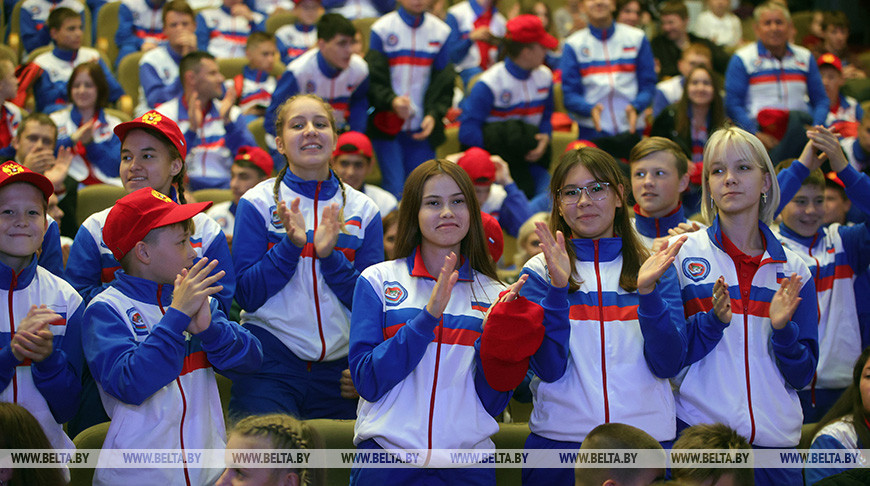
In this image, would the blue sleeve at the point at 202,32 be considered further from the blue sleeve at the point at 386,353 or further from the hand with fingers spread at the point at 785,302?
the hand with fingers spread at the point at 785,302

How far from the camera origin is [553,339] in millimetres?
2799

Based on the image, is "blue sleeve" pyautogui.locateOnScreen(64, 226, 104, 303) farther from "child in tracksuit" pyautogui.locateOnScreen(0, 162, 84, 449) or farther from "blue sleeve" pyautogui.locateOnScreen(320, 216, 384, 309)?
"blue sleeve" pyautogui.locateOnScreen(320, 216, 384, 309)

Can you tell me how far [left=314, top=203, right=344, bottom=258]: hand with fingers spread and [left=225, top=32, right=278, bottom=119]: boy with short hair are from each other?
4.08m

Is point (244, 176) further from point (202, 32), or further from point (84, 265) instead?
point (202, 32)

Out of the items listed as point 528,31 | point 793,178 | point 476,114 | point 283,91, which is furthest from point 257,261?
point 528,31

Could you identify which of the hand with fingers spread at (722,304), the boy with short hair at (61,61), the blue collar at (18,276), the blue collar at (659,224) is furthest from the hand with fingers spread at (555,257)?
the boy with short hair at (61,61)

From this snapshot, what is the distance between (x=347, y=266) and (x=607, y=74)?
152 inches

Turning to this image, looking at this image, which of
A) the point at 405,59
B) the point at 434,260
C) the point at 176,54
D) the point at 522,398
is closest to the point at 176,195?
the point at 434,260

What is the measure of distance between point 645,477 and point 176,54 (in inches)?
230

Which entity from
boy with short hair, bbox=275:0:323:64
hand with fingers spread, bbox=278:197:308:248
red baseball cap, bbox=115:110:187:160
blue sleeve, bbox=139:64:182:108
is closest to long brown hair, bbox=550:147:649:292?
hand with fingers spread, bbox=278:197:308:248

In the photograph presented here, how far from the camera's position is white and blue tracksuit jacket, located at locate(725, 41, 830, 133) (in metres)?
6.44

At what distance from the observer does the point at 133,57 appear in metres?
7.27

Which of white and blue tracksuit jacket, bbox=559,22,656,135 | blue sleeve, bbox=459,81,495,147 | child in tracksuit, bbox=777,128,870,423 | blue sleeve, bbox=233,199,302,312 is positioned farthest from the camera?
white and blue tracksuit jacket, bbox=559,22,656,135

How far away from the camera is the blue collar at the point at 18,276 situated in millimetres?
2953
